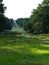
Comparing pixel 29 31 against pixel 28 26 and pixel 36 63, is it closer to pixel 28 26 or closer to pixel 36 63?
pixel 28 26

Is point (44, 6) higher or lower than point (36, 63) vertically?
higher

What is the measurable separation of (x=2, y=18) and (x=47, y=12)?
23.4m

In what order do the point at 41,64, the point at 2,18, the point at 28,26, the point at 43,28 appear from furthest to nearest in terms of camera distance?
the point at 28,26
the point at 43,28
the point at 2,18
the point at 41,64

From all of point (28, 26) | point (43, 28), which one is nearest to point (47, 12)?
point (43, 28)

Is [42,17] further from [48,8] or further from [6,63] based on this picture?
[6,63]

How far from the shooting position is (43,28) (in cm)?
12425

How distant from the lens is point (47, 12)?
114188mm

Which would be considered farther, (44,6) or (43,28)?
(43,28)

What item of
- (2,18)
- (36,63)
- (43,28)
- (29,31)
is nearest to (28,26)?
(29,31)

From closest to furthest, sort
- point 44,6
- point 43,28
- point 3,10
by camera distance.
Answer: point 3,10 < point 44,6 < point 43,28

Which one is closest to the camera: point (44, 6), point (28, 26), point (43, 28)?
point (44, 6)

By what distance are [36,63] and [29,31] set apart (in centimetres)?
13491

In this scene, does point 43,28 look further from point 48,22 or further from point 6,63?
point 6,63

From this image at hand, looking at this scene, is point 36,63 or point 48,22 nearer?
point 36,63
